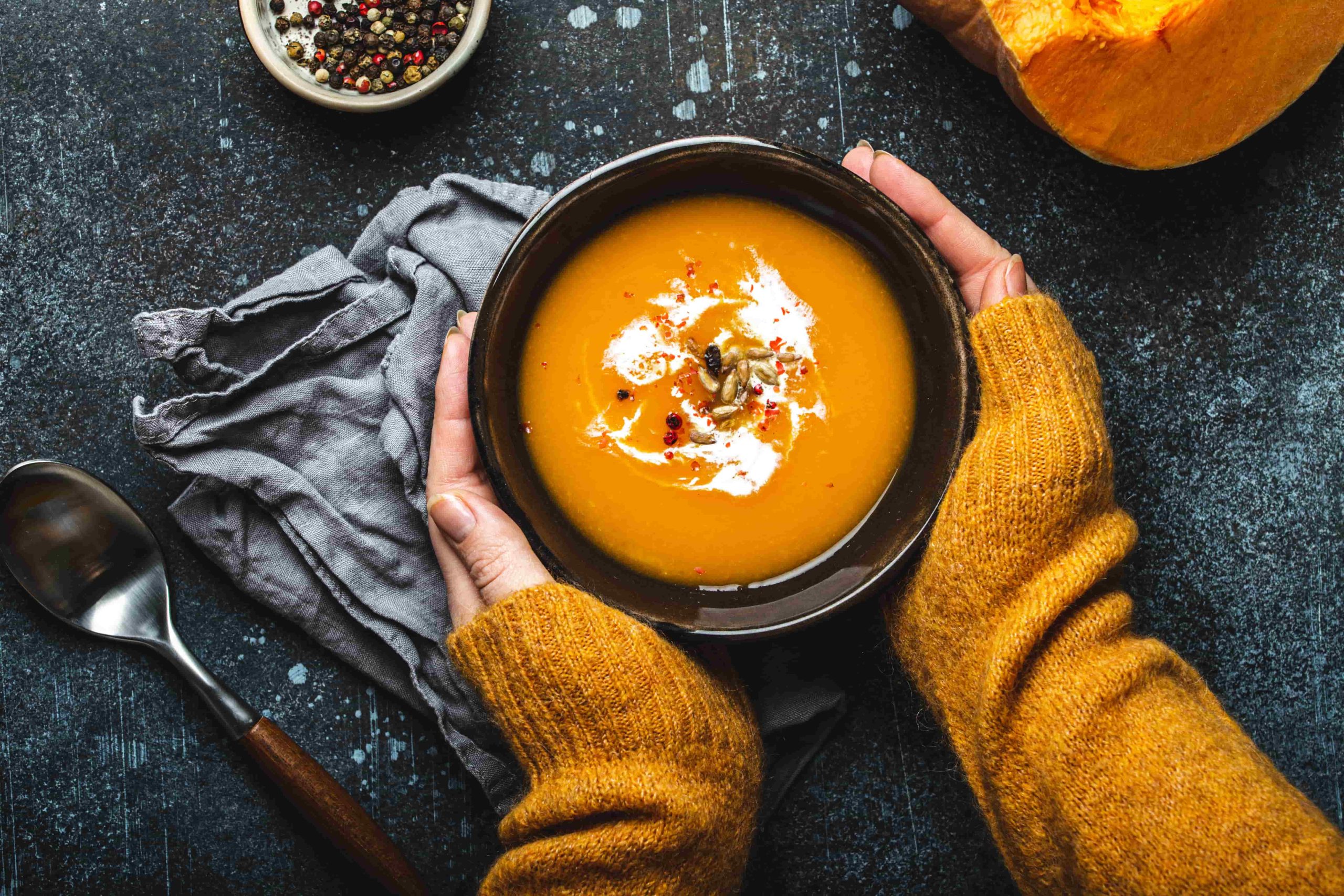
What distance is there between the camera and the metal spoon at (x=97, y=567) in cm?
126

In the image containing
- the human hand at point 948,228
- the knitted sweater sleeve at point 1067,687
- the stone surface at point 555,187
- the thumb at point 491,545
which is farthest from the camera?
the stone surface at point 555,187

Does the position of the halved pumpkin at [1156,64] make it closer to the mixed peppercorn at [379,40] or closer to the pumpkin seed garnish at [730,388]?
the pumpkin seed garnish at [730,388]

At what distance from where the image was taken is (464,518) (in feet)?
3.57

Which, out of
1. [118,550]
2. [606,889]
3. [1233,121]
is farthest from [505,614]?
[1233,121]

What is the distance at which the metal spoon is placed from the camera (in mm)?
1257

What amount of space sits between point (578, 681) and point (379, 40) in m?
0.91

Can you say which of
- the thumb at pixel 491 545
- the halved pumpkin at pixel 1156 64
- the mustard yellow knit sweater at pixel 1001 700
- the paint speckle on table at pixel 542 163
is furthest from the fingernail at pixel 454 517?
the halved pumpkin at pixel 1156 64

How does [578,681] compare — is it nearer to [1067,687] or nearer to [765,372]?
[765,372]

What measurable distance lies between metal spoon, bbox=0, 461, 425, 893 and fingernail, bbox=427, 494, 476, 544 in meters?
0.40

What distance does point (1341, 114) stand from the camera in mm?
Answer: 1313

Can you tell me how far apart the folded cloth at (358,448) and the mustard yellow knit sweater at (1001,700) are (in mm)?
169

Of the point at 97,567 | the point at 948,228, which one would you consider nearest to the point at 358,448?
the point at 97,567

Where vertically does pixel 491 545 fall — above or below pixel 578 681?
above

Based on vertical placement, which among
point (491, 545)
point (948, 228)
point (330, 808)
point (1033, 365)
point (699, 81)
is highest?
point (699, 81)
